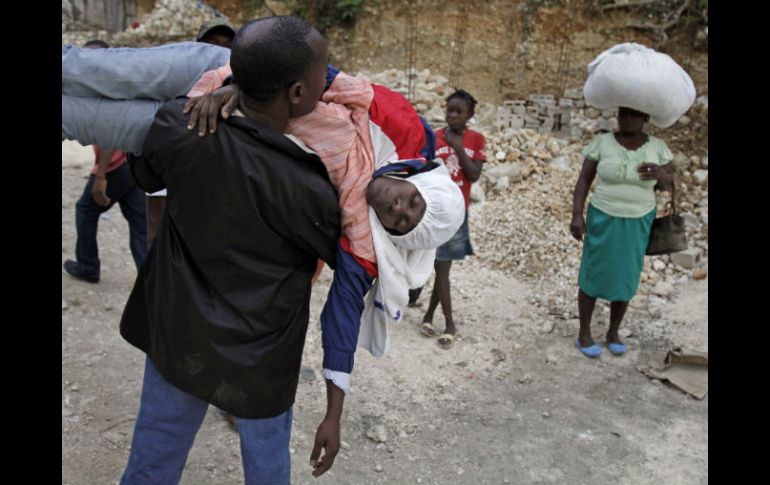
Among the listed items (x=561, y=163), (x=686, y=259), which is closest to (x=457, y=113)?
(x=686, y=259)

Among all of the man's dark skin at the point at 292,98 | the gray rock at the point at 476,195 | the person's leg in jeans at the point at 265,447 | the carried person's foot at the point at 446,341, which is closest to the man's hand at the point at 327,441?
the person's leg in jeans at the point at 265,447

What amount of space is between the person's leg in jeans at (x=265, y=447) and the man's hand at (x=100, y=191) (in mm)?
2720

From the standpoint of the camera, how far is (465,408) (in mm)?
3650

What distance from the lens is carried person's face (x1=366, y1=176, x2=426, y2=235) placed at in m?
1.70

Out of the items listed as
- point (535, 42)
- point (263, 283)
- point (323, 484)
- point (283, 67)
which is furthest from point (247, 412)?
point (535, 42)

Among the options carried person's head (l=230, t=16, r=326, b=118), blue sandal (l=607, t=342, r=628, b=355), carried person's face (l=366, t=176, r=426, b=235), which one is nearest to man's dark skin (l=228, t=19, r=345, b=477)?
carried person's head (l=230, t=16, r=326, b=118)

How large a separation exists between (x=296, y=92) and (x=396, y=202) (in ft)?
1.18

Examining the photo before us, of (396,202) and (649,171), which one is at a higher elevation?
(396,202)

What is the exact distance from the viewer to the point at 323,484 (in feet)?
9.62

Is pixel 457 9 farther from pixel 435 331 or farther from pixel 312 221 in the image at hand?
pixel 312 221

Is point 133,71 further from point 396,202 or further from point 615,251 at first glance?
point 615,251

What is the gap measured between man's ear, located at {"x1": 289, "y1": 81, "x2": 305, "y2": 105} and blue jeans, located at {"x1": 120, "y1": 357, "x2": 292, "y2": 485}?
0.86 meters

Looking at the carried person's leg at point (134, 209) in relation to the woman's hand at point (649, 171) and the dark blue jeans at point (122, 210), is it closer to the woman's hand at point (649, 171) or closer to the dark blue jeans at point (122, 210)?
the dark blue jeans at point (122, 210)

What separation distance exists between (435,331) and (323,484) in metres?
1.73
